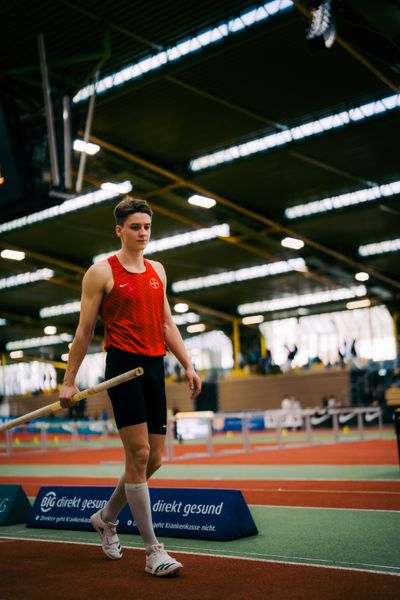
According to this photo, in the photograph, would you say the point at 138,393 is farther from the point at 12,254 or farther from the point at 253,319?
the point at 253,319

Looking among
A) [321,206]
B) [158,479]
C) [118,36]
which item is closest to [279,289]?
[321,206]

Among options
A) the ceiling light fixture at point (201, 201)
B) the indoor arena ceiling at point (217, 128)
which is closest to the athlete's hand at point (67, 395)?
the indoor arena ceiling at point (217, 128)

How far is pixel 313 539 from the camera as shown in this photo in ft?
18.2

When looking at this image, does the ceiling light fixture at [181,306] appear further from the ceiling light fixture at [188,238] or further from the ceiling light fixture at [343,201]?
the ceiling light fixture at [343,201]

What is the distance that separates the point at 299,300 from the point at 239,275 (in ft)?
24.6

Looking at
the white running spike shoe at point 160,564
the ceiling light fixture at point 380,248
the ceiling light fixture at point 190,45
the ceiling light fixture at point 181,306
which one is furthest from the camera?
the ceiling light fixture at point 181,306

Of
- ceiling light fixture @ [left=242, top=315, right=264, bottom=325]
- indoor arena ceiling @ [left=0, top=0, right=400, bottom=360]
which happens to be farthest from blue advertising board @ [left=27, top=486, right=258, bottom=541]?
ceiling light fixture @ [left=242, top=315, right=264, bottom=325]

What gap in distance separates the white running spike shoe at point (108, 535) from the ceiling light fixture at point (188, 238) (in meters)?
25.3

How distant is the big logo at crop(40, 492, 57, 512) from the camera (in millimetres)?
6832

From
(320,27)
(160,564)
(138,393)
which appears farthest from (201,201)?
(160,564)

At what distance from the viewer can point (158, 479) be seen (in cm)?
1238

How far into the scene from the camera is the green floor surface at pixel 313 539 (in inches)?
188

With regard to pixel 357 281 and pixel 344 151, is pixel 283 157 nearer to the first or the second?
pixel 344 151

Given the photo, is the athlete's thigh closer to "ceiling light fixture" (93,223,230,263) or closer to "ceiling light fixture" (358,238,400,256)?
Answer: "ceiling light fixture" (93,223,230,263)
